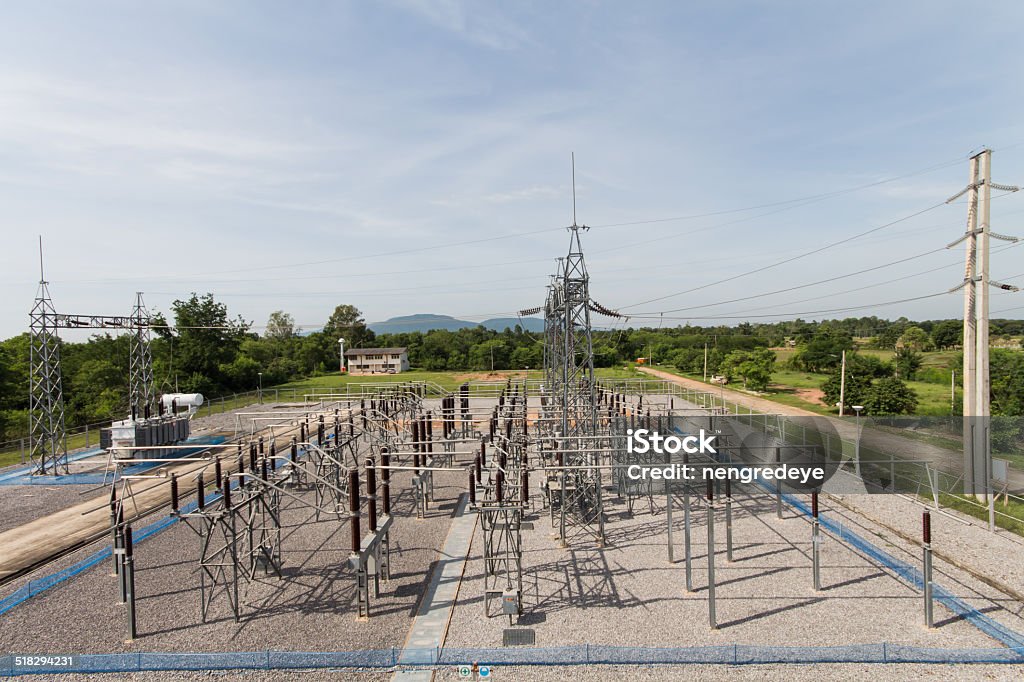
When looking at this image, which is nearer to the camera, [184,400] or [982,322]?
[982,322]

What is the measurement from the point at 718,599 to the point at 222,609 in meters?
10.0

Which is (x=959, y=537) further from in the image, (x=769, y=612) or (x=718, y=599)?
(x=718, y=599)

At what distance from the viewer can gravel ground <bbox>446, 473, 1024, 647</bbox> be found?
10109 millimetres

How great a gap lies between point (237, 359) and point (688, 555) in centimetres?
5924

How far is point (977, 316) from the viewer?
1723 cm

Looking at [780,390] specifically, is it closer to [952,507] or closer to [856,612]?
[952,507]

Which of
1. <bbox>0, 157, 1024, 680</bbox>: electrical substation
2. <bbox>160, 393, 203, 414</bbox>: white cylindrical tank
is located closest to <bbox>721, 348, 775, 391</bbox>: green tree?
<bbox>0, 157, 1024, 680</bbox>: electrical substation

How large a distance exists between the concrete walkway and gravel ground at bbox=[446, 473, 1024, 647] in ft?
0.82

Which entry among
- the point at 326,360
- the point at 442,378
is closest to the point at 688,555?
the point at 442,378

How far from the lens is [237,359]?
6094 centimetres

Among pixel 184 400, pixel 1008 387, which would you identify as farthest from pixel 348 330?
pixel 1008 387

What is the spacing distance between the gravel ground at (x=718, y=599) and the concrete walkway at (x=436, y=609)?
0.25 metres

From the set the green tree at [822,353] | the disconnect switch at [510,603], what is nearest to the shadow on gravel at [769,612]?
the disconnect switch at [510,603]

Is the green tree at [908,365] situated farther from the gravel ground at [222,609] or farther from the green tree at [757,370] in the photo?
the gravel ground at [222,609]
